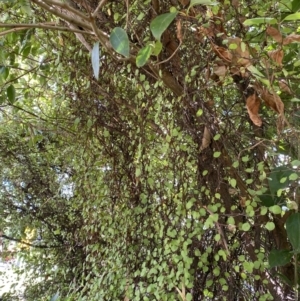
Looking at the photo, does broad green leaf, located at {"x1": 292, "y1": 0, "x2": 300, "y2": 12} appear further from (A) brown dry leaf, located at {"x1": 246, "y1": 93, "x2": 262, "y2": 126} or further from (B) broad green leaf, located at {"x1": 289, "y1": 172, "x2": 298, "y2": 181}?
(B) broad green leaf, located at {"x1": 289, "y1": 172, "x2": 298, "y2": 181}

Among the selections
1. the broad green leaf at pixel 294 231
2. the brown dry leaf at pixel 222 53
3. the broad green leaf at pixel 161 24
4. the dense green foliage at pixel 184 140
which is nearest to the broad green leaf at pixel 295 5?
the dense green foliage at pixel 184 140

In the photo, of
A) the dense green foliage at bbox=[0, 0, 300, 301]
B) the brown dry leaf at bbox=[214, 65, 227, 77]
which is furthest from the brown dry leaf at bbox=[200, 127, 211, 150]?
the brown dry leaf at bbox=[214, 65, 227, 77]

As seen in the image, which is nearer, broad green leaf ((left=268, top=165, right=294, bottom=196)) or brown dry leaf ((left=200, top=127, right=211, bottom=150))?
broad green leaf ((left=268, top=165, right=294, bottom=196))

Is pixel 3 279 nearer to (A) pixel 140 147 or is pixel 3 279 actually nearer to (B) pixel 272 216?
(A) pixel 140 147

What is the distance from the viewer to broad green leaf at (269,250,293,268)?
2.29 ft

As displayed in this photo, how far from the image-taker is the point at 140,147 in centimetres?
88

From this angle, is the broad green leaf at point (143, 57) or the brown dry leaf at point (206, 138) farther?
the brown dry leaf at point (206, 138)

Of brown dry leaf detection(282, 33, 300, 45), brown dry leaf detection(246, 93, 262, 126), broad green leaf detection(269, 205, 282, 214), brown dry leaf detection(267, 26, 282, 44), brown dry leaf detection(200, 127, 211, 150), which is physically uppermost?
brown dry leaf detection(267, 26, 282, 44)

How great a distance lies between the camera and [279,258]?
702 millimetres

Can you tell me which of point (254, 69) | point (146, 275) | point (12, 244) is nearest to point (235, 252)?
point (146, 275)

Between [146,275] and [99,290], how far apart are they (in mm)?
172

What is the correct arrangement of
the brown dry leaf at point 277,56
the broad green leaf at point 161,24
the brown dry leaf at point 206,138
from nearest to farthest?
1. the broad green leaf at point 161,24
2. the brown dry leaf at point 277,56
3. the brown dry leaf at point 206,138

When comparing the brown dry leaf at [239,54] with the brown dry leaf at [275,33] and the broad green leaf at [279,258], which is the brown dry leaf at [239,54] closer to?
the brown dry leaf at [275,33]

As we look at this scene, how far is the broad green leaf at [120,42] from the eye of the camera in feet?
1.87
